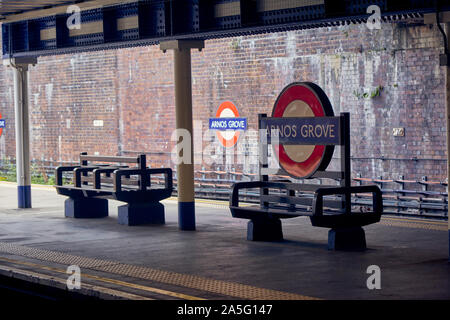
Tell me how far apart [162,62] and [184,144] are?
25.2 ft

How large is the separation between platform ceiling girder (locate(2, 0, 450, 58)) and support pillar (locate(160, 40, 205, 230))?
0.28 m

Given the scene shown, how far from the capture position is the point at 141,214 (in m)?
15.5

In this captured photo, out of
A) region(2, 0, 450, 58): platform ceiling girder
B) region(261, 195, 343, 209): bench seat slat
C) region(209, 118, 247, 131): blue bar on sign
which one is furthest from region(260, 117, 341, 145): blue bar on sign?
region(209, 118, 247, 131): blue bar on sign

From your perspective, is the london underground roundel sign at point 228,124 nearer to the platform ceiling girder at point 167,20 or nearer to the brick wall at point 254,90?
the brick wall at point 254,90

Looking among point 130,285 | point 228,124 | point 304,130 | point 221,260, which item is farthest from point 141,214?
point 130,285

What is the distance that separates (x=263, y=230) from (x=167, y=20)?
4.15 metres

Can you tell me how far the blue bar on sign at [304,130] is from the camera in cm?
1227

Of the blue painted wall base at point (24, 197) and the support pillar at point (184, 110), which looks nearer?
the support pillar at point (184, 110)

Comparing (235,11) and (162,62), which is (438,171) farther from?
(162,62)

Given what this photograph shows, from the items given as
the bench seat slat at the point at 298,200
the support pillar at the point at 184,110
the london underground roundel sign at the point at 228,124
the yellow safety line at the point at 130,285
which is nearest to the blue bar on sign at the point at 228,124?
the london underground roundel sign at the point at 228,124

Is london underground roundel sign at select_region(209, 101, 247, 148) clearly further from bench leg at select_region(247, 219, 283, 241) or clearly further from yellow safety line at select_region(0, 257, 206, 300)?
yellow safety line at select_region(0, 257, 206, 300)

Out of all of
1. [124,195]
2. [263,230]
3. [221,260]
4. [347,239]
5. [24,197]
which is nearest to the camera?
[221,260]

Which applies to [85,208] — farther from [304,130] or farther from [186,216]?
[304,130]

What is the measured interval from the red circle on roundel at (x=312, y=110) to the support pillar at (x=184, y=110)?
180 cm
